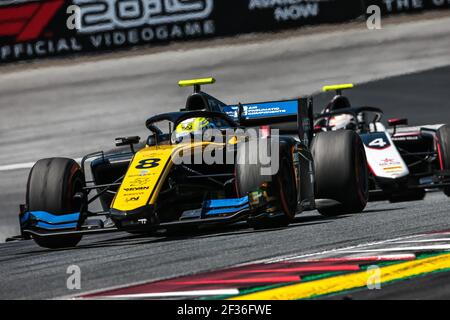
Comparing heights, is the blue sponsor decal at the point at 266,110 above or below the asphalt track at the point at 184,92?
above

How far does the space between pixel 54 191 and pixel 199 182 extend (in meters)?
1.39

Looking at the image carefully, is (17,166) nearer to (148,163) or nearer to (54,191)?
(54,191)

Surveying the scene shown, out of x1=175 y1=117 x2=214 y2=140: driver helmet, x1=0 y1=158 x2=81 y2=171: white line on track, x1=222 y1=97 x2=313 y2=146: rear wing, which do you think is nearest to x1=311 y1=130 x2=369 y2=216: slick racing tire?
x1=222 y1=97 x2=313 y2=146: rear wing

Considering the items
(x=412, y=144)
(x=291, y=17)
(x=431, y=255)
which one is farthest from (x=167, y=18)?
(x=431, y=255)

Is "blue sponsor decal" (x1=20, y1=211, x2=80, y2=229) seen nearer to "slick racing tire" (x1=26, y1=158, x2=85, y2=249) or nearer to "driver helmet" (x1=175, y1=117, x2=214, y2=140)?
"slick racing tire" (x1=26, y1=158, x2=85, y2=249)

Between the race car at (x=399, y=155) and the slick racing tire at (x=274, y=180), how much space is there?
283cm

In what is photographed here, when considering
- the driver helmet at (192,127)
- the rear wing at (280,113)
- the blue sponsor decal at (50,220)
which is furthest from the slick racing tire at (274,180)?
the rear wing at (280,113)

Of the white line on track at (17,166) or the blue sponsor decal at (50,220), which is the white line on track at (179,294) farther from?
the white line on track at (17,166)

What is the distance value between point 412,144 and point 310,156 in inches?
156

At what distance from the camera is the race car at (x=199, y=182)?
29.9ft

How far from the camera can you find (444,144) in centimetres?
1277

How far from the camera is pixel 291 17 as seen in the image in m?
22.0

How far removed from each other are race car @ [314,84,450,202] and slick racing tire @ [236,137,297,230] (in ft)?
9.29

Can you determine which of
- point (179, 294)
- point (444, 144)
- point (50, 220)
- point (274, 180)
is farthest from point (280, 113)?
point (179, 294)
